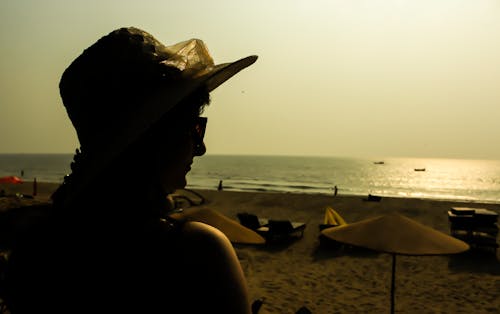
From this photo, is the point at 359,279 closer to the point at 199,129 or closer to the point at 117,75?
the point at 199,129

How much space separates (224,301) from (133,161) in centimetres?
39

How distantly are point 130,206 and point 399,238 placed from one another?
596cm

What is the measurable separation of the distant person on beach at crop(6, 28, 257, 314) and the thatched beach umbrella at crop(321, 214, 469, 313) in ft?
18.5

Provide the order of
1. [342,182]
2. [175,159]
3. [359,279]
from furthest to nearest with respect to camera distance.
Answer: [342,182], [359,279], [175,159]

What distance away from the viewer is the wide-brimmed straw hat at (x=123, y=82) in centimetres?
92

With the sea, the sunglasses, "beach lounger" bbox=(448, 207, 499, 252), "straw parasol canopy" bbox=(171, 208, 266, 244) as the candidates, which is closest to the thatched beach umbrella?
"straw parasol canopy" bbox=(171, 208, 266, 244)

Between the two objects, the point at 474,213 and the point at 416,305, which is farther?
the point at 474,213

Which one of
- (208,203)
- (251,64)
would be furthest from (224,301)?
(208,203)

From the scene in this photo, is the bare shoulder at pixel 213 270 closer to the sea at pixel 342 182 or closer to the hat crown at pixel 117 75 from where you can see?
the hat crown at pixel 117 75

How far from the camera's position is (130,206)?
3.10ft

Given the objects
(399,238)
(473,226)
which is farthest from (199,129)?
(473,226)

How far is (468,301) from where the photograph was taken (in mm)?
10266

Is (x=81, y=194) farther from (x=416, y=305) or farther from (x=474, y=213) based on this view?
(x=474, y=213)

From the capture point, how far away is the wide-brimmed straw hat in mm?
923
